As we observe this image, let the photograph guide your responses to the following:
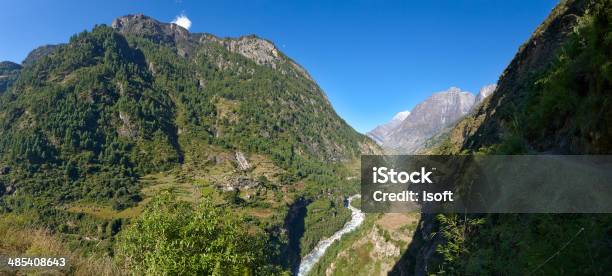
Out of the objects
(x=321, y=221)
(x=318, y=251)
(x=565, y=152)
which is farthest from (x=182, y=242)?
(x=321, y=221)

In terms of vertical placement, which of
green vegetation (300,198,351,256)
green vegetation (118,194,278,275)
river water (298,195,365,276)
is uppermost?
green vegetation (118,194,278,275)

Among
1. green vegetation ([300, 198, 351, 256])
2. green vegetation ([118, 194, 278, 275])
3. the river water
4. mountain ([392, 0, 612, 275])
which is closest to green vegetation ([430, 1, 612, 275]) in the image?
mountain ([392, 0, 612, 275])

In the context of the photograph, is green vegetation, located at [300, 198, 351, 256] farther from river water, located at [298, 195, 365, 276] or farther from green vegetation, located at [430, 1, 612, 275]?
green vegetation, located at [430, 1, 612, 275]

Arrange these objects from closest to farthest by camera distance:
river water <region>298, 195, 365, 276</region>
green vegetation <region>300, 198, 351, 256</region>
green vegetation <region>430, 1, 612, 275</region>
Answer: green vegetation <region>430, 1, 612, 275</region>
river water <region>298, 195, 365, 276</region>
green vegetation <region>300, 198, 351, 256</region>

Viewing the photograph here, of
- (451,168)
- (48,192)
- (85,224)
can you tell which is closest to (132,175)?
(48,192)

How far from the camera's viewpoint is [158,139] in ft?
633

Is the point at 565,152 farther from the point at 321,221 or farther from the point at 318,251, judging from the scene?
the point at 321,221

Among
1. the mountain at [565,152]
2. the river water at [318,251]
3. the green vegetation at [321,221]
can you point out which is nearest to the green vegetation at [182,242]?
the mountain at [565,152]

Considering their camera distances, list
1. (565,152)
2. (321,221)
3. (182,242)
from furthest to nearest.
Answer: (321,221) < (182,242) < (565,152)

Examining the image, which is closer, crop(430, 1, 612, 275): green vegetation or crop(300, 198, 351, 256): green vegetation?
crop(430, 1, 612, 275): green vegetation

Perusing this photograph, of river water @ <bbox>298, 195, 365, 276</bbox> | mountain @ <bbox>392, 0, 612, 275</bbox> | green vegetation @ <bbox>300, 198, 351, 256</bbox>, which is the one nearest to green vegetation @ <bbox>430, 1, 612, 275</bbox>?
mountain @ <bbox>392, 0, 612, 275</bbox>

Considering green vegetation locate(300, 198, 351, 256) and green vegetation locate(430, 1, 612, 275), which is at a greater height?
green vegetation locate(430, 1, 612, 275)

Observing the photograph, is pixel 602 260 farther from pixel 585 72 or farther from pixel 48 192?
pixel 48 192

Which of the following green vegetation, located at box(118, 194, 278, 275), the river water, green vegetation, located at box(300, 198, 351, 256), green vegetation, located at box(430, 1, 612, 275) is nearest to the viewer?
green vegetation, located at box(430, 1, 612, 275)
